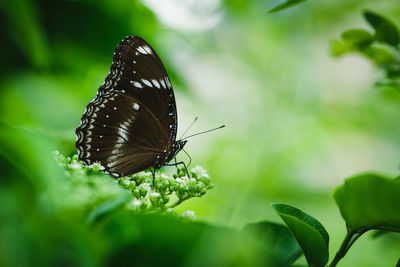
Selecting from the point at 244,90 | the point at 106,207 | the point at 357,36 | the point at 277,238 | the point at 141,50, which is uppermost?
the point at 244,90

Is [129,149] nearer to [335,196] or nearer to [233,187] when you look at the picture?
A: [335,196]

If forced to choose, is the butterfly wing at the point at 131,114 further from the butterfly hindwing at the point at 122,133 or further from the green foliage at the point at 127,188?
the green foliage at the point at 127,188

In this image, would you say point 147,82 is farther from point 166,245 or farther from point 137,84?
point 166,245

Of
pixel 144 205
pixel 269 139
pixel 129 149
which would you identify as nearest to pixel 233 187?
pixel 269 139

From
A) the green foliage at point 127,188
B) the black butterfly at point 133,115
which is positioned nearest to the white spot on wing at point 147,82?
the black butterfly at point 133,115

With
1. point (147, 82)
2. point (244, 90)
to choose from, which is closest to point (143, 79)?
point (147, 82)

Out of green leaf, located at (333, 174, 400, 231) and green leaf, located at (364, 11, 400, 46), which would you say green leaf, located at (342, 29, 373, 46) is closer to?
green leaf, located at (364, 11, 400, 46)
